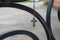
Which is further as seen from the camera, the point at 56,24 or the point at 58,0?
the point at 58,0

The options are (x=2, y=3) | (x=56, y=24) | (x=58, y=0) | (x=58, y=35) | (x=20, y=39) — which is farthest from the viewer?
(x=58, y=0)

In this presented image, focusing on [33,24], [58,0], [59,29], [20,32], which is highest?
[58,0]

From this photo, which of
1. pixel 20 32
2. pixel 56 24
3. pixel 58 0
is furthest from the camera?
pixel 58 0

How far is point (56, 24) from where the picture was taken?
3.13 meters

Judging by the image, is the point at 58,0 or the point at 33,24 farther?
the point at 58,0

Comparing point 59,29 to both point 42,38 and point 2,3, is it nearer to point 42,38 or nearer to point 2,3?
point 42,38

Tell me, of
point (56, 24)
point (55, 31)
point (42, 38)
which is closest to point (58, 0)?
point (56, 24)

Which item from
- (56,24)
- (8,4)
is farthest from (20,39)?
(8,4)

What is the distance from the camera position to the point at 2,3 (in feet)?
2.75

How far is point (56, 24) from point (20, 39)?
3.55 feet

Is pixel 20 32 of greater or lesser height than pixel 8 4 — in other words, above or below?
below

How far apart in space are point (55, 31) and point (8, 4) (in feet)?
6.44

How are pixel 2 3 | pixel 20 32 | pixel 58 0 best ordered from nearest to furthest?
pixel 2 3 → pixel 20 32 → pixel 58 0

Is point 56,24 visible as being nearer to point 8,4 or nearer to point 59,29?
point 59,29
